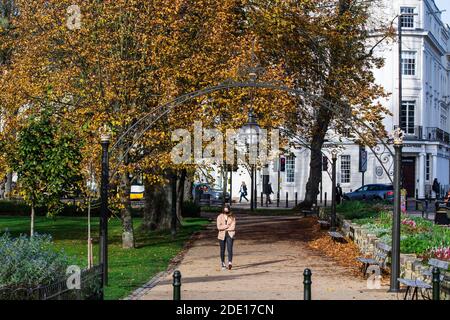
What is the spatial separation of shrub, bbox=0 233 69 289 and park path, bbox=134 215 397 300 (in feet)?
9.58

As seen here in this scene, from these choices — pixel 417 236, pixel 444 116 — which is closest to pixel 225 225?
pixel 417 236

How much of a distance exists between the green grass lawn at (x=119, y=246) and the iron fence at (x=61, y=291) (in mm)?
914

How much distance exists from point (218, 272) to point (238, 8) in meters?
15.8

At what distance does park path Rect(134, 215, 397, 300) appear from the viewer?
18.9 meters

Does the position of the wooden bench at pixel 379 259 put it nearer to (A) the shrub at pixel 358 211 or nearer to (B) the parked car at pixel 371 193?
(A) the shrub at pixel 358 211

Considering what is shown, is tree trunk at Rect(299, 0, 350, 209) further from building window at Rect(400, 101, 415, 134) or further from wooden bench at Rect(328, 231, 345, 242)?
building window at Rect(400, 101, 415, 134)

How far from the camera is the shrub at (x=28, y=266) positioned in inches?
576

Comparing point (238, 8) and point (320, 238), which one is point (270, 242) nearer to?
point (320, 238)

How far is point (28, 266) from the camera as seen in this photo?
14789 millimetres

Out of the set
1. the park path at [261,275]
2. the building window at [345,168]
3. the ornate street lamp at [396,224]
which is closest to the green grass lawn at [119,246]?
the park path at [261,275]

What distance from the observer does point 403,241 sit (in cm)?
2292

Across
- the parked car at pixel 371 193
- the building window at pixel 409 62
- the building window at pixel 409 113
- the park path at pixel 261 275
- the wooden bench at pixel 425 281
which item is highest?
the building window at pixel 409 62

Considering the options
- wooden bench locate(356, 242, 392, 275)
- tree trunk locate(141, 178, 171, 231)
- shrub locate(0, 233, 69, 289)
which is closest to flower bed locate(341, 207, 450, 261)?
wooden bench locate(356, 242, 392, 275)
